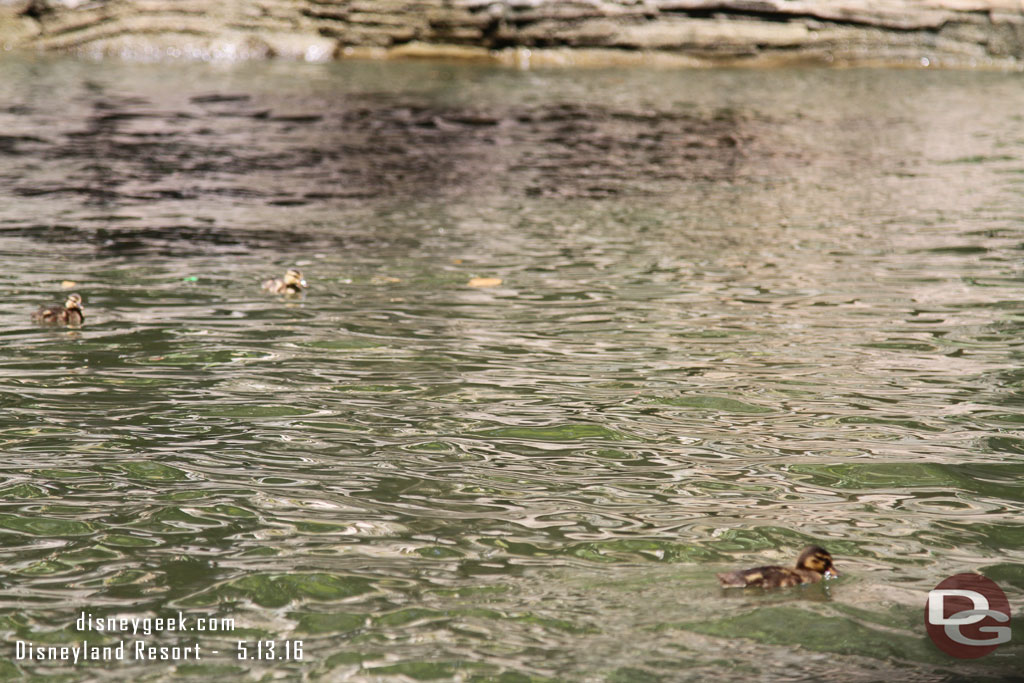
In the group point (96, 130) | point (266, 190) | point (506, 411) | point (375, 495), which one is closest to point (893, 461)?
point (506, 411)

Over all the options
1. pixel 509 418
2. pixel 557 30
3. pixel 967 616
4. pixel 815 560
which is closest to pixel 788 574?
pixel 815 560

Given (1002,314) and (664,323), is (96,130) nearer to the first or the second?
(664,323)

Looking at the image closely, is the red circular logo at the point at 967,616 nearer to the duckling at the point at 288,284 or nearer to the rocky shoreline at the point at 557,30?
the duckling at the point at 288,284

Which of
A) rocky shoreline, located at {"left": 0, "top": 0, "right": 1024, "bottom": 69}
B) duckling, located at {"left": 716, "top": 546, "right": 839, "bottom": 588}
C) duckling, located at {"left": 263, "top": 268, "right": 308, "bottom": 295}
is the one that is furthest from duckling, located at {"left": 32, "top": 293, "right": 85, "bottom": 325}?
rocky shoreline, located at {"left": 0, "top": 0, "right": 1024, "bottom": 69}

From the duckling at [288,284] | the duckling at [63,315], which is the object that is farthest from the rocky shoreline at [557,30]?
the duckling at [63,315]

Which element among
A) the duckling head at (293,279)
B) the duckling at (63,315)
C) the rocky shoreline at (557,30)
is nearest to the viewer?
the duckling at (63,315)

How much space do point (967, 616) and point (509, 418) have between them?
2.79 meters

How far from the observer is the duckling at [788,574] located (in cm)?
452

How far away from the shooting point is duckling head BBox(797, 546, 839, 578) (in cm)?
458

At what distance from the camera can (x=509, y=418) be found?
6.46 metres

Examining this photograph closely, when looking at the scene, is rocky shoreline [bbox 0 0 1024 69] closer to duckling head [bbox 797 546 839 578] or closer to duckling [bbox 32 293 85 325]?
duckling [bbox 32 293 85 325]

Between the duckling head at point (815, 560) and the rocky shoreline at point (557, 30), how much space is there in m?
25.8

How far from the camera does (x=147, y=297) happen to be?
902 centimetres

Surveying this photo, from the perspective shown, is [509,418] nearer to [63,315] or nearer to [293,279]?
[293,279]
